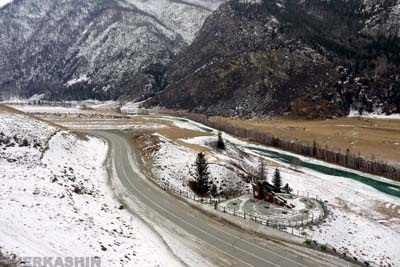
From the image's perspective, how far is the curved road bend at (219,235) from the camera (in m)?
33.2

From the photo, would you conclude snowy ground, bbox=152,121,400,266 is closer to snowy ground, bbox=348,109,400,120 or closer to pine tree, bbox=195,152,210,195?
pine tree, bbox=195,152,210,195

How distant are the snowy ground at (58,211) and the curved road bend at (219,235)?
4.03 m

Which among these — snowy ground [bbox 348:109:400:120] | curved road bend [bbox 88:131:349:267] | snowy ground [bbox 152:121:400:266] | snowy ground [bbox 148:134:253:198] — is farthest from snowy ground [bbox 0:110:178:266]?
snowy ground [bbox 348:109:400:120]

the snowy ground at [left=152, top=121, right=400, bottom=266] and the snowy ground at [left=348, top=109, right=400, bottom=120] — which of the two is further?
the snowy ground at [left=348, top=109, right=400, bottom=120]

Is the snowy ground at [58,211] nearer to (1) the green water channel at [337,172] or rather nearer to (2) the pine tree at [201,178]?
(2) the pine tree at [201,178]

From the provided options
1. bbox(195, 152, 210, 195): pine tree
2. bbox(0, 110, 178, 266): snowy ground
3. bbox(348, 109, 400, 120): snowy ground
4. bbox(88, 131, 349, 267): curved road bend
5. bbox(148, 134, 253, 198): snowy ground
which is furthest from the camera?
bbox(348, 109, 400, 120): snowy ground

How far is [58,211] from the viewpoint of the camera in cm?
3159

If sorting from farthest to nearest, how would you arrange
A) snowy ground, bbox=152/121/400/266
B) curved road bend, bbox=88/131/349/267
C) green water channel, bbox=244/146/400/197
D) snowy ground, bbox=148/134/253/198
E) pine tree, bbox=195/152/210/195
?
green water channel, bbox=244/146/400/197 → snowy ground, bbox=148/134/253/198 → pine tree, bbox=195/152/210/195 → snowy ground, bbox=152/121/400/266 → curved road bend, bbox=88/131/349/267

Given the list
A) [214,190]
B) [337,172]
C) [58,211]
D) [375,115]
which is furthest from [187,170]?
[375,115]

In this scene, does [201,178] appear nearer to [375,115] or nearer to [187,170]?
[187,170]

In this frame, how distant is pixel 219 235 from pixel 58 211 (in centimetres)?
1579

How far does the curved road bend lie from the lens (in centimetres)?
3322

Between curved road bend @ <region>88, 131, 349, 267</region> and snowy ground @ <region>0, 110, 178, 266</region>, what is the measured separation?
403 cm

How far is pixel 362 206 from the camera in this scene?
2237 inches
